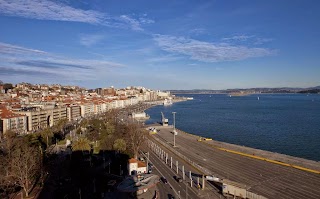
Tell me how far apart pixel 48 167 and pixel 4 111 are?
2091 centimetres

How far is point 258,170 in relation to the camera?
1627 cm

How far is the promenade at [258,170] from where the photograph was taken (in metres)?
13.2

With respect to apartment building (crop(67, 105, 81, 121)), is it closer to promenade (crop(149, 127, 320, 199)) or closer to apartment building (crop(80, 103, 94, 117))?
apartment building (crop(80, 103, 94, 117))

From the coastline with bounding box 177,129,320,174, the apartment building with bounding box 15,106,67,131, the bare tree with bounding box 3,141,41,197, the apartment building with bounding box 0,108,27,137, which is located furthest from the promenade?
the apartment building with bounding box 15,106,67,131

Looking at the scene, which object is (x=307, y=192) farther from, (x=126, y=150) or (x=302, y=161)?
(x=126, y=150)

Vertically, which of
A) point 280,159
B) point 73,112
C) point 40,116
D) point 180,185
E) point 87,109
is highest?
point 40,116

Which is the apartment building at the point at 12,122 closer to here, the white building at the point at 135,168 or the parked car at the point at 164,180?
the white building at the point at 135,168

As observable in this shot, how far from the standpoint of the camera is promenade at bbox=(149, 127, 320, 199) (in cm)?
1320

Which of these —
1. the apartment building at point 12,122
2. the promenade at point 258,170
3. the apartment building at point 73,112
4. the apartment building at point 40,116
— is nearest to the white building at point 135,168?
the promenade at point 258,170

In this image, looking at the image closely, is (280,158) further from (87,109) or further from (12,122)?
(87,109)

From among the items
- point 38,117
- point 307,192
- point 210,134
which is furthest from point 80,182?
point 38,117

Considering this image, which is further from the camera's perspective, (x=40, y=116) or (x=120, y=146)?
(x=40, y=116)

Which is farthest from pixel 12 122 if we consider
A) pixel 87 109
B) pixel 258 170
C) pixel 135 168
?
pixel 258 170

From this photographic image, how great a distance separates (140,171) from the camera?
55.6ft
